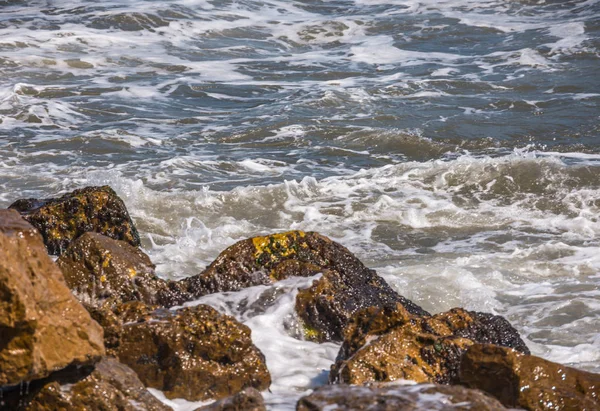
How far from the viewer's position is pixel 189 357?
3.87 metres

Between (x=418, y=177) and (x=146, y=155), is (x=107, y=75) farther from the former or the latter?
(x=418, y=177)

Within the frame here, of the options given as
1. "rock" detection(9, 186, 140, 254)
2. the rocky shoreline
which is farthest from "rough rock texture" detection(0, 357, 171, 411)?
"rock" detection(9, 186, 140, 254)

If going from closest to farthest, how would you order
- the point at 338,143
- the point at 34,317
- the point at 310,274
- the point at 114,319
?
the point at 34,317
the point at 114,319
the point at 310,274
the point at 338,143

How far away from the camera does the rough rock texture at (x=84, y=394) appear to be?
Answer: 3170 millimetres

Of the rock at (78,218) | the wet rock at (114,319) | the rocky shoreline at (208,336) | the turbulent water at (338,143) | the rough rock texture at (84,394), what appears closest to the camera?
the rocky shoreline at (208,336)

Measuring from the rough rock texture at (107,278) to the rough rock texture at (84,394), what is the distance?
54.6 inches

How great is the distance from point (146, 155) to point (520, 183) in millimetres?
4220

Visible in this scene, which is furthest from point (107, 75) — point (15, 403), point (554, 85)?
point (15, 403)

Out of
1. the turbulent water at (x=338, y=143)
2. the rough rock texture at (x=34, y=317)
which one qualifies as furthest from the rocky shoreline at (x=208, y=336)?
the turbulent water at (x=338, y=143)

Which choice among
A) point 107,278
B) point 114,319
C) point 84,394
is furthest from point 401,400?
point 107,278

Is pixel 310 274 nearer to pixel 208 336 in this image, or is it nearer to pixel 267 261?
pixel 267 261

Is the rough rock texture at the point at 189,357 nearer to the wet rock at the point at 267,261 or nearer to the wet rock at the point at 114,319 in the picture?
the wet rock at the point at 114,319

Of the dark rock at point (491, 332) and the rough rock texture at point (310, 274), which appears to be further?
the rough rock texture at point (310, 274)

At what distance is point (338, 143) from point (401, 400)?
8250 mm
